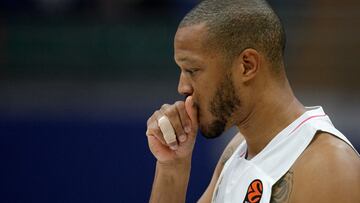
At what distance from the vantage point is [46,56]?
960 centimetres

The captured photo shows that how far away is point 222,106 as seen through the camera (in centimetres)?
418

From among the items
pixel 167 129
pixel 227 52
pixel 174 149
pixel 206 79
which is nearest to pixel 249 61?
pixel 227 52

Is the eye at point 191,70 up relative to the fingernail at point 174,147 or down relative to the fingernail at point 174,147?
up

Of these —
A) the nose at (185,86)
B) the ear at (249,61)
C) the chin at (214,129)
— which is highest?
the ear at (249,61)

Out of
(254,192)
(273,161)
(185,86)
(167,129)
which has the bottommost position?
(254,192)

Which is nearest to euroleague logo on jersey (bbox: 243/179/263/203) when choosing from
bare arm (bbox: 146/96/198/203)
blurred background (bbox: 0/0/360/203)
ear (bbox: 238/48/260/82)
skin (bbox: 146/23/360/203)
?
skin (bbox: 146/23/360/203)

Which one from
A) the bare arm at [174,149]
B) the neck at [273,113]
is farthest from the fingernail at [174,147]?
the neck at [273,113]

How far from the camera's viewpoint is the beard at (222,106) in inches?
163

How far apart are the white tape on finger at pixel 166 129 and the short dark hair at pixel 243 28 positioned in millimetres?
521

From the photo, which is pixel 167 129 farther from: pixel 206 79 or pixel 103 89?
pixel 103 89

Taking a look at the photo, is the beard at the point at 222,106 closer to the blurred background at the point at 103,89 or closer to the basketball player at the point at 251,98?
the basketball player at the point at 251,98

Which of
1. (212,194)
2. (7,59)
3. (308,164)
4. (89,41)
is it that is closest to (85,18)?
(89,41)

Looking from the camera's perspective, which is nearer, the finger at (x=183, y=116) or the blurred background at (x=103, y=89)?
the finger at (x=183, y=116)

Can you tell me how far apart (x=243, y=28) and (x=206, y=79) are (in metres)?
0.31
